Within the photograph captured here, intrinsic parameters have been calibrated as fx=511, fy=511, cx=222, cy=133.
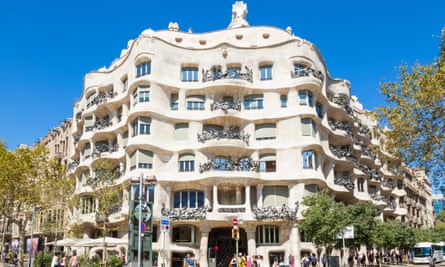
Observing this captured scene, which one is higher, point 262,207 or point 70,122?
point 70,122

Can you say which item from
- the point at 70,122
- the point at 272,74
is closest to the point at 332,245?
the point at 272,74

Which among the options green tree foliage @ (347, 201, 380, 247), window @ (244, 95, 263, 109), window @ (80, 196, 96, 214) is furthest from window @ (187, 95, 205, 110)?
green tree foliage @ (347, 201, 380, 247)

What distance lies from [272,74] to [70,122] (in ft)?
100

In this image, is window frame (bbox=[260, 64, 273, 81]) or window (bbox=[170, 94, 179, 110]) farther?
window frame (bbox=[260, 64, 273, 81])

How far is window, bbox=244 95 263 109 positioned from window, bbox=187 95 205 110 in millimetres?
4098

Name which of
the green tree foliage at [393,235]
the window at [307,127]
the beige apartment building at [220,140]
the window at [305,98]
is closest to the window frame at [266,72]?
the beige apartment building at [220,140]

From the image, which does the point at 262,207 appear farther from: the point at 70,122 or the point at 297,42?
the point at 70,122

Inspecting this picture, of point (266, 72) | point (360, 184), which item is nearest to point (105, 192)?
point (266, 72)

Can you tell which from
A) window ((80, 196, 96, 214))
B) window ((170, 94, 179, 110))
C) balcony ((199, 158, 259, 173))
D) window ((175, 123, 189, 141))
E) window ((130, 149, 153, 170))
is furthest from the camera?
window ((80, 196, 96, 214))

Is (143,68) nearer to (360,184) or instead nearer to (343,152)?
(343,152)

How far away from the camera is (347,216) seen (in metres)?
39.4

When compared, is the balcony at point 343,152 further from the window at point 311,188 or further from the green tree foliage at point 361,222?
the green tree foliage at point 361,222

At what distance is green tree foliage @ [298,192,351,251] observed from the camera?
38.7m

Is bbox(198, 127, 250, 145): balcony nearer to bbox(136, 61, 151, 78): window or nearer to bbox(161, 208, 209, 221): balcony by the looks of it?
bbox(161, 208, 209, 221): balcony
